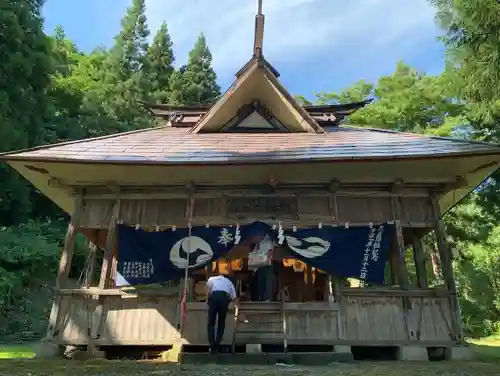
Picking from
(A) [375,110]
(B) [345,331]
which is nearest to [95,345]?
(B) [345,331]

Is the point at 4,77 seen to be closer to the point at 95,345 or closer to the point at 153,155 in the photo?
the point at 153,155

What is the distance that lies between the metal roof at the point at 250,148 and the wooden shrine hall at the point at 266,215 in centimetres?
4

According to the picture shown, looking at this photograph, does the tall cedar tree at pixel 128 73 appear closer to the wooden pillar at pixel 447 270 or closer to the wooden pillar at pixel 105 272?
the wooden pillar at pixel 105 272

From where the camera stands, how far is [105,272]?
34.0 feet

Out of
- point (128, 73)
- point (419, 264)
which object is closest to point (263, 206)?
point (419, 264)

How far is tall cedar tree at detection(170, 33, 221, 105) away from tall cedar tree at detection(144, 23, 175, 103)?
125cm

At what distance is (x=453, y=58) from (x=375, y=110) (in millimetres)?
14263

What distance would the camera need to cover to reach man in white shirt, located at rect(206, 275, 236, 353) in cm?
907

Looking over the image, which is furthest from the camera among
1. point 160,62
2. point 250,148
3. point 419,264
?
point 160,62

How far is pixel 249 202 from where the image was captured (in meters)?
10.6

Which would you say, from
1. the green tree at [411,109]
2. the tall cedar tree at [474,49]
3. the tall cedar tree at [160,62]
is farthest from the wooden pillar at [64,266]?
the tall cedar tree at [160,62]

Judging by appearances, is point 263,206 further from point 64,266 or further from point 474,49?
point 474,49

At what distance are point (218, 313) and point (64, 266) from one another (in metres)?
3.59

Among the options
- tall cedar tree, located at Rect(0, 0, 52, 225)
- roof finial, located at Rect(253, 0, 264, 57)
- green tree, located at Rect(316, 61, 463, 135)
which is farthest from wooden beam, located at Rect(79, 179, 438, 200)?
green tree, located at Rect(316, 61, 463, 135)
